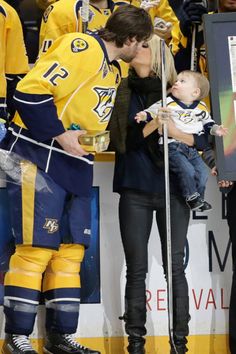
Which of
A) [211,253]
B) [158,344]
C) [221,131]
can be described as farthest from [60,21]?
[158,344]

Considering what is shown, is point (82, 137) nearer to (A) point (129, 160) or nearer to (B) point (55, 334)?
(A) point (129, 160)

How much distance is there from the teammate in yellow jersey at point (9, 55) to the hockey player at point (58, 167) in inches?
16.0

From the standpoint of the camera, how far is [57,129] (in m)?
3.68

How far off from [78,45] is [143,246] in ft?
3.20

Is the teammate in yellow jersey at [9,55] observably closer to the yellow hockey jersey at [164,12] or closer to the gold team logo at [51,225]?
the gold team logo at [51,225]

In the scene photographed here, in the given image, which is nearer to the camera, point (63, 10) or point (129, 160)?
point (129, 160)

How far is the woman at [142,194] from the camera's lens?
3990mm

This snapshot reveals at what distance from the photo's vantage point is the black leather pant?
3986 millimetres

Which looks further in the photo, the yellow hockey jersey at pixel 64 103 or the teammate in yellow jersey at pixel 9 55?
the teammate in yellow jersey at pixel 9 55

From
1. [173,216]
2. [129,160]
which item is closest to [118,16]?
[129,160]

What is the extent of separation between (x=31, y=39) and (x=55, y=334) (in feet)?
6.52

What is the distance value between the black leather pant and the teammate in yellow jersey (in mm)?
785

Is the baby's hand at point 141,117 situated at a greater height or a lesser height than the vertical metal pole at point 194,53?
lesser

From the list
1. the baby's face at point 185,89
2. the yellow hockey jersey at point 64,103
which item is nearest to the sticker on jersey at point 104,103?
the yellow hockey jersey at point 64,103
